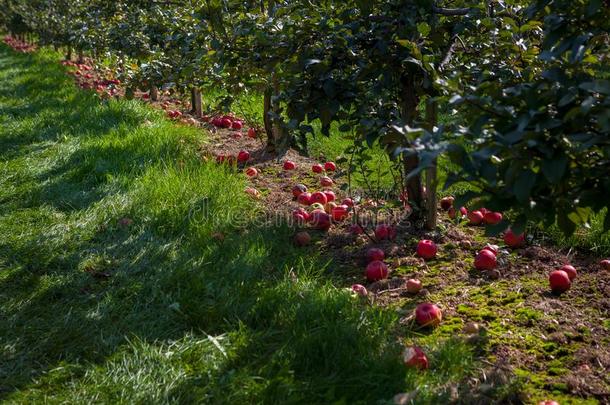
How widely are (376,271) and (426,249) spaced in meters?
0.39

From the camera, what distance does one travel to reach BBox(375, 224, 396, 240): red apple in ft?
11.5

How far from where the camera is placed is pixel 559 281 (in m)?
2.81

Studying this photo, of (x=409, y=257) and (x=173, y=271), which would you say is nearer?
(x=173, y=271)

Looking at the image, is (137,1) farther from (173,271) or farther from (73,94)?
(173,271)

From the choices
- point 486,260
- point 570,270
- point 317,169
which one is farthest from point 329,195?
point 570,270

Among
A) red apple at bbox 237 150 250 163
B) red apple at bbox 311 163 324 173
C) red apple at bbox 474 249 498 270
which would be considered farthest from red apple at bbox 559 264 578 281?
red apple at bbox 237 150 250 163

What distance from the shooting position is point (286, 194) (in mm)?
4453

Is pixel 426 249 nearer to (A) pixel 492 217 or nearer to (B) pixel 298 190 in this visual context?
(A) pixel 492 217

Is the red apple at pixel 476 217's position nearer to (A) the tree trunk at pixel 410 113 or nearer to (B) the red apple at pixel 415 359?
(A) the tree trunk at pixel 410 113

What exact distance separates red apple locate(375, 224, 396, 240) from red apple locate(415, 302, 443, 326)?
38.2 inches

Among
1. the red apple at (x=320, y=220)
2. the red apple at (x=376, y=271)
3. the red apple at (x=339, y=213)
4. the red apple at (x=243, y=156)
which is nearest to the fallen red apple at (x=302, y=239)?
the red apple at (x=320, y=220)

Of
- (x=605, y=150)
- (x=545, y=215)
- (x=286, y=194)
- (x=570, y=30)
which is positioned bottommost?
(x=286, y=194)

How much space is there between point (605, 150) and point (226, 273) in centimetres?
187

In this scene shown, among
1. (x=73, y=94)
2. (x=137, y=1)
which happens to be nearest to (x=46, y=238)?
(x=137, y=1)
